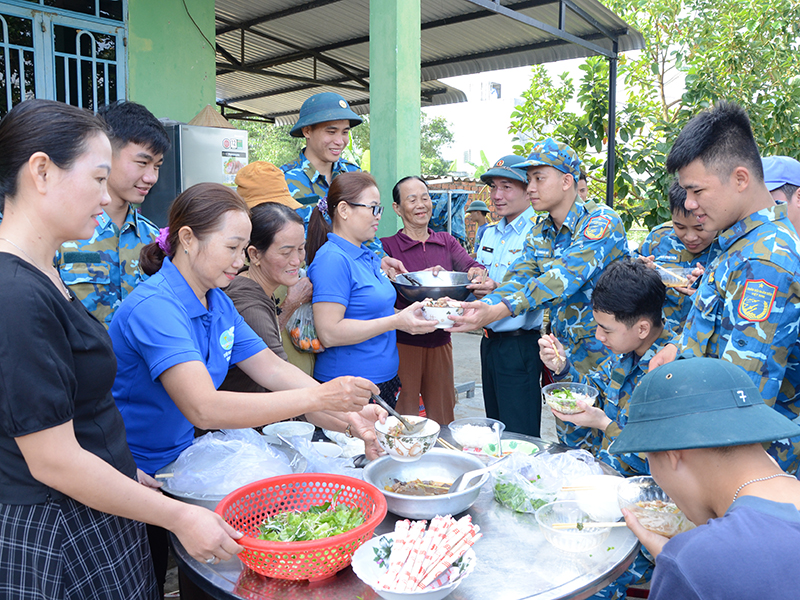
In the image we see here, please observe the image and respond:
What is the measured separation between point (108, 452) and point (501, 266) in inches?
125

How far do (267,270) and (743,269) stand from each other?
6.55ft

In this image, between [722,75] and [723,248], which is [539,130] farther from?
[723,248]

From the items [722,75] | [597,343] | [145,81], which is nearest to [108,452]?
[597,343]

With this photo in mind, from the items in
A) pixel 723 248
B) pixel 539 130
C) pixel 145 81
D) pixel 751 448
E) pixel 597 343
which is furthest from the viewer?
pixel 539 130

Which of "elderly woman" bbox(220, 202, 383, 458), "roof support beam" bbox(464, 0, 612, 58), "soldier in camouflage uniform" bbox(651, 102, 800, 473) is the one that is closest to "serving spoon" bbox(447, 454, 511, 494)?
"soldier in camouflage uniform" bbox(651, 102, 800, 473)

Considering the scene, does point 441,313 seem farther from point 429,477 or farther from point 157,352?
point 157,352

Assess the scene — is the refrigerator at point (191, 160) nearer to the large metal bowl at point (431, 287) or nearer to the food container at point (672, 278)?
the large metal bowl at point (431, 287)

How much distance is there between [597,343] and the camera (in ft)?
10.4

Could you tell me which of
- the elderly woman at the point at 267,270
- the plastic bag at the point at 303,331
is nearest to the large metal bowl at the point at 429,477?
the elderly woman at the point at 267,270

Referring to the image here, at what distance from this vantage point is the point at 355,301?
307cm

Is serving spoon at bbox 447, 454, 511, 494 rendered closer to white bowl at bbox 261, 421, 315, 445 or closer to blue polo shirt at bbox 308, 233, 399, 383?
white bowl at bbox 261, 421, 315, 445

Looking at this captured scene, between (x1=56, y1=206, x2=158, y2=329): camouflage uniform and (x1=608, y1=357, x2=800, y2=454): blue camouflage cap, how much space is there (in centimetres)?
237

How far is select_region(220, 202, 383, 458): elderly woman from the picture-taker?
103 inches

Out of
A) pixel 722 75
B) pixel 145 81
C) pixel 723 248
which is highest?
pixel 722 75
